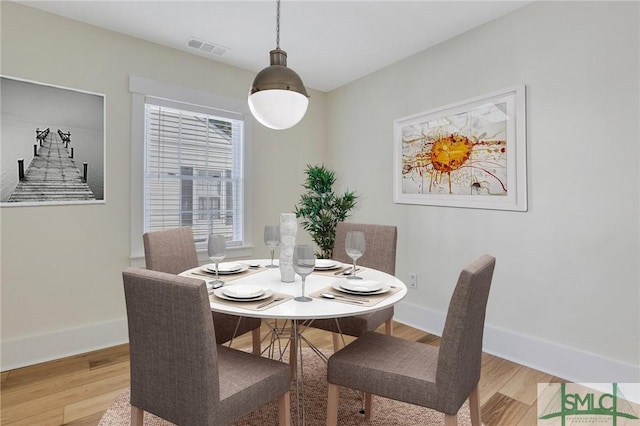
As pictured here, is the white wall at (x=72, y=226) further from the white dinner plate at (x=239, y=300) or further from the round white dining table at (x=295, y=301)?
the white dinner plate at (x=239, y=300)

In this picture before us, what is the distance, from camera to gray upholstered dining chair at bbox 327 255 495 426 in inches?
50.5

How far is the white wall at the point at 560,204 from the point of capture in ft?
6.98

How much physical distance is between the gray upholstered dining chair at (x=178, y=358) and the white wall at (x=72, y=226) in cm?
186

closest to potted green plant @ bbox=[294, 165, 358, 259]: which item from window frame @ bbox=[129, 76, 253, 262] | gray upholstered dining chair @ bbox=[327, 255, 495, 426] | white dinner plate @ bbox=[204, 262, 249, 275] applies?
window frame @ bbox=[129, 76, 253, 262]

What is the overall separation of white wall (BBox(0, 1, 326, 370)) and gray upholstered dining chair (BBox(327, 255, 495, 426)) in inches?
88.8

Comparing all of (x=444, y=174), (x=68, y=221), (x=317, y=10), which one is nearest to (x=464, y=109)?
(x=444, y=174)

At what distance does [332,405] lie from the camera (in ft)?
5.00

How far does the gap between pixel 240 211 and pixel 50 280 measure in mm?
1654

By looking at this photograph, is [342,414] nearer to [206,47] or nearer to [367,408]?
[367,408]

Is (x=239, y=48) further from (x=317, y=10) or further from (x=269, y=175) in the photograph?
(x=269, y=175)

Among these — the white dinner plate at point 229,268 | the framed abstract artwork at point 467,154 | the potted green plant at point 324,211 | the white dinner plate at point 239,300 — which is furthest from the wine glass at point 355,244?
the potted green plant at point 324,211

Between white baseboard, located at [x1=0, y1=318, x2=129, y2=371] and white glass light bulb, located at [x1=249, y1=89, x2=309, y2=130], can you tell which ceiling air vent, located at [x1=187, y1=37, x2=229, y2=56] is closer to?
white glass light bulb, located at [x1=249, y1=89, x2=309, y2=130]

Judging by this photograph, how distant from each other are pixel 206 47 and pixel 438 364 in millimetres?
3105

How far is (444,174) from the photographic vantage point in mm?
3059
